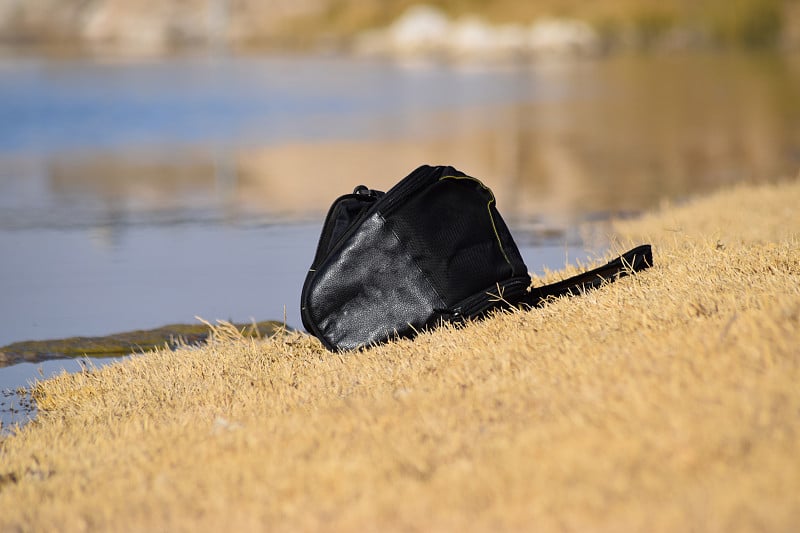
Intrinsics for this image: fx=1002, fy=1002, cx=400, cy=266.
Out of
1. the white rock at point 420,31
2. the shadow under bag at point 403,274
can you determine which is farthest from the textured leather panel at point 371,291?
the white rock at point 420,31

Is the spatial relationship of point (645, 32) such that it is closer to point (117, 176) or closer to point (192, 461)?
point (117, 176)

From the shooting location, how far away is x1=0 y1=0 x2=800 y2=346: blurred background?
6.59m

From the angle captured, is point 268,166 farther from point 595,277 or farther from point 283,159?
point 595,277

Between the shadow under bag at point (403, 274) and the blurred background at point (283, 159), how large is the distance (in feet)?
3.81

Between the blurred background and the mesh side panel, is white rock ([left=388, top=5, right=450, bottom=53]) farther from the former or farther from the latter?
the mesh side panel

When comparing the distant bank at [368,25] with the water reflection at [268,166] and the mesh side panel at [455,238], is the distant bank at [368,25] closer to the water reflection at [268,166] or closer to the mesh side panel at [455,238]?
the water reflection at [268,166]

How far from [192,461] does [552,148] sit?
12758 mm

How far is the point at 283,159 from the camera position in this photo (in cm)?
1445

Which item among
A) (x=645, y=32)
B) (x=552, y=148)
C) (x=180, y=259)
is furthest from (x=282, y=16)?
(x=180, y=259)

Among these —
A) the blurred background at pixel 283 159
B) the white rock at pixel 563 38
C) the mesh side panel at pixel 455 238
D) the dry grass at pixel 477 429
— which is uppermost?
the mesh side panel at pixel 455 238

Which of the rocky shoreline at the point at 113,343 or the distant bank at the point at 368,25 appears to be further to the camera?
the distant bank at the point at 368,25

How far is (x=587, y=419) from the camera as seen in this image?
9.46 feet

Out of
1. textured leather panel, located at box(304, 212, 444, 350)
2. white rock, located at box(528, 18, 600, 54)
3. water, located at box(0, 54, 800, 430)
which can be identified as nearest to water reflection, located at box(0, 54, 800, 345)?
water, located at box(0, 54, 800, 430)

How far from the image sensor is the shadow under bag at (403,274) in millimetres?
4180
